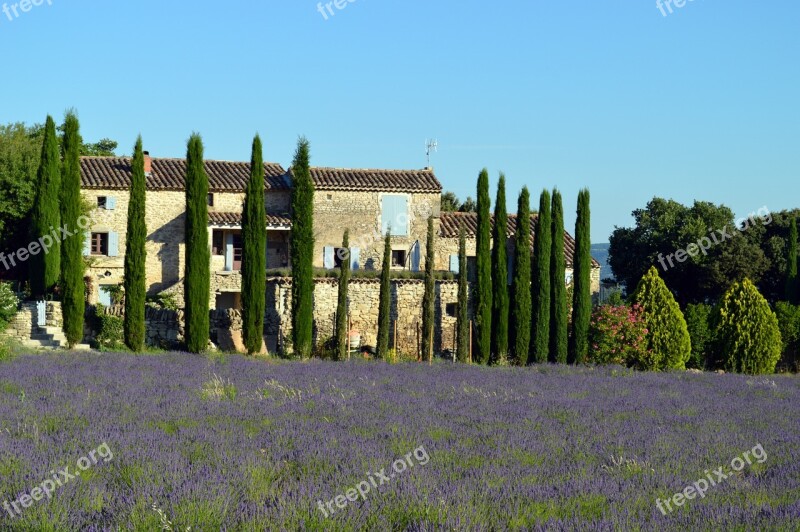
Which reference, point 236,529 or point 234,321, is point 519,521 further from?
point 234,321

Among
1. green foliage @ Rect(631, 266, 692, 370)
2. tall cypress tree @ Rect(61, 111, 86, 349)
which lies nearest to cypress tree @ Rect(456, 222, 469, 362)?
green foliage @ Rect(631, 266, 692, 370)

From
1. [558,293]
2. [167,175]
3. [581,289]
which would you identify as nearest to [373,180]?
[167,175]

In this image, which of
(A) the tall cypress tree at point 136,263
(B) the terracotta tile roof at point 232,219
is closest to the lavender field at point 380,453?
(A) the tall cypress tree at point 136,263

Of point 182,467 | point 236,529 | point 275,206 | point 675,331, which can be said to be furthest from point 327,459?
point 275,206

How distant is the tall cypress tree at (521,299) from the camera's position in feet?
87.6

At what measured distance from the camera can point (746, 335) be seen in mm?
26109

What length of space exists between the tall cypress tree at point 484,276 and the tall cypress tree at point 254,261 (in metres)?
6.28

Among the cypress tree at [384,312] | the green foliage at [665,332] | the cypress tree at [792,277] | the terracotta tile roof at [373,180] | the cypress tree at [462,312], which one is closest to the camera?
the green foliage at [665,332]

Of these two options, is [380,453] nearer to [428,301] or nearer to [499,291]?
[428,301]

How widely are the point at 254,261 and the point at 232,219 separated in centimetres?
781

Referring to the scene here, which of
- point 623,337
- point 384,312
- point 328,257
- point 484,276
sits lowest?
point 623,337

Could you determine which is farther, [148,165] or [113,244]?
[148,165]

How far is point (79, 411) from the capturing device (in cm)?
1119

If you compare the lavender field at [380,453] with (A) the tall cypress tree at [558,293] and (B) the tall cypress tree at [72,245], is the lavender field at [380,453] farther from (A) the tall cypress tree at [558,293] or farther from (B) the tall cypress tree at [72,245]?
(A) the tall cypress tree at [558,293]
